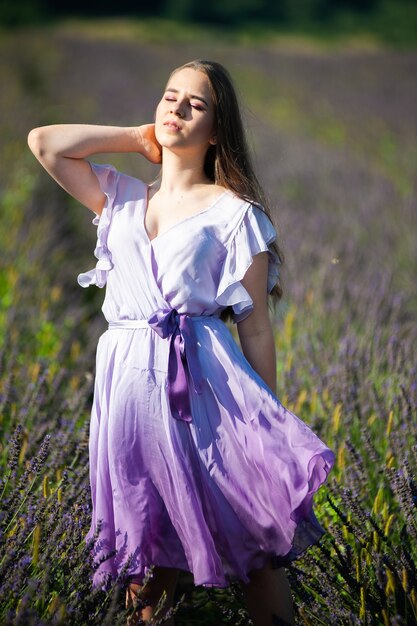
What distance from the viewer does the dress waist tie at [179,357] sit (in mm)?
1809

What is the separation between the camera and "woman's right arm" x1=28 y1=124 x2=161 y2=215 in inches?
78.9

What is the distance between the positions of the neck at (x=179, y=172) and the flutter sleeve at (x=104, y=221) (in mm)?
120

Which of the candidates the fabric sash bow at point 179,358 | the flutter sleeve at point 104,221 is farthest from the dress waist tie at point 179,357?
the flutter sleeve at point 104,221

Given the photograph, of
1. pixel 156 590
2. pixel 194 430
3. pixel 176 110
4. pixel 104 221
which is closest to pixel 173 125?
pixel 176 110

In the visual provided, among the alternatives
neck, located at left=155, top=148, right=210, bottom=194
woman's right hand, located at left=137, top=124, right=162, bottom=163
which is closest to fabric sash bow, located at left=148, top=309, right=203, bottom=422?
neck, located at left=155, top=148, right=210, bottom=194

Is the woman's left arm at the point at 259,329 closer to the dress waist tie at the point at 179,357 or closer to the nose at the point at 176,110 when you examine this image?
the dress waist tie at the point at 179,357

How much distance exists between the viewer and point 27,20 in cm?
2970

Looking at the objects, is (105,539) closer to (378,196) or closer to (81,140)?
(81,140)

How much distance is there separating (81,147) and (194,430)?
71cm

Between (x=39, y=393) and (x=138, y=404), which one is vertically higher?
(x=138, y=404)

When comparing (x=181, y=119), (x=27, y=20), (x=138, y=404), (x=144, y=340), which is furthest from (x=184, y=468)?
(x=27, y=20)

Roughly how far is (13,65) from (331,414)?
13359 millimetres

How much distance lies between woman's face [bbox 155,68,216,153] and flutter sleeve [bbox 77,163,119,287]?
6.0 inches

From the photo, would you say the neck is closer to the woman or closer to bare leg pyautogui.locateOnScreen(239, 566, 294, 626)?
the woman
